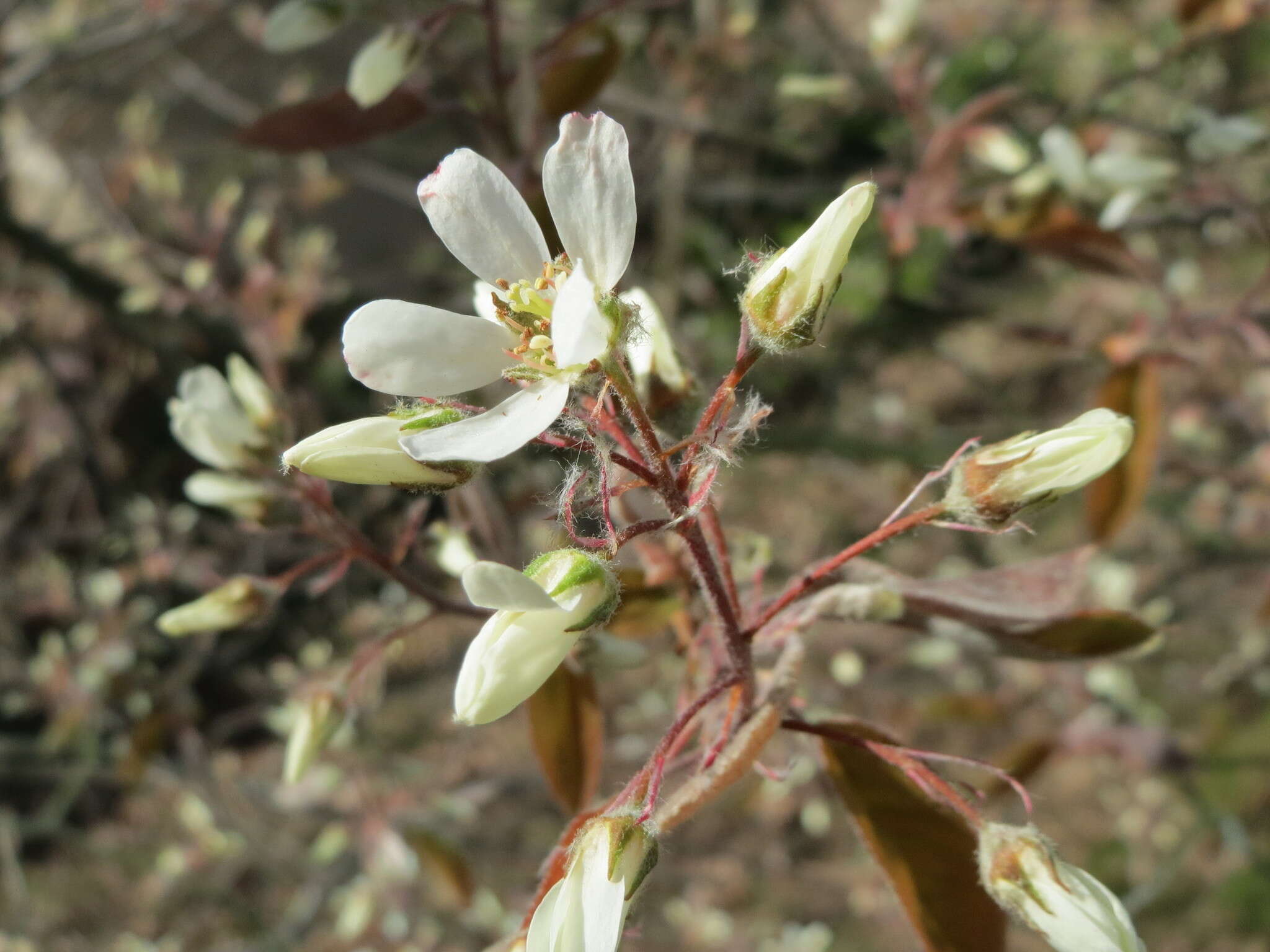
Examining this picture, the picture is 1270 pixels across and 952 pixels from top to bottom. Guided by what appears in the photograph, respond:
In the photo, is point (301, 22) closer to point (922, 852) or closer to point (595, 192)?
point (595, 192)

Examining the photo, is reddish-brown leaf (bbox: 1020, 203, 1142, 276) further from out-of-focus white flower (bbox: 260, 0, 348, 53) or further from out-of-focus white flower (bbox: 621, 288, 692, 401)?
out-of-focus white flower (bbox: 260, 0, 348, 53)

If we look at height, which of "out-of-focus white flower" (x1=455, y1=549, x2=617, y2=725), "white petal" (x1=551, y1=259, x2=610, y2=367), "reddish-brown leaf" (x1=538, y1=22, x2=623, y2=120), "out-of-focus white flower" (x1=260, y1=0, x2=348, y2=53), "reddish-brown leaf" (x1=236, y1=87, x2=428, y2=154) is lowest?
"out-of-focus white flower" (x1=455, y1=549, x2=617, y2=725)

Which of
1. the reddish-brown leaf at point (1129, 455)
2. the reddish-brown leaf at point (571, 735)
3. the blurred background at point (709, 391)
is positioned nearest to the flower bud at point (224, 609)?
the blurred background at point (709, 391)

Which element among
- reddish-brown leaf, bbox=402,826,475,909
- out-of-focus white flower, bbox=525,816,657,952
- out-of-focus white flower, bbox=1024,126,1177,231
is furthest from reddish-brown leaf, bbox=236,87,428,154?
reddish-brown leaf, bbox=402,826,475,909

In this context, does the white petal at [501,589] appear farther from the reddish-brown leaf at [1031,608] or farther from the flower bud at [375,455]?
the reddish-brown leaf at [1031,608]

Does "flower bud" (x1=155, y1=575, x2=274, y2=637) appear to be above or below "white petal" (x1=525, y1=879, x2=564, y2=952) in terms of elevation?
above

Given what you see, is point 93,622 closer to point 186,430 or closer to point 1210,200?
point 186,430

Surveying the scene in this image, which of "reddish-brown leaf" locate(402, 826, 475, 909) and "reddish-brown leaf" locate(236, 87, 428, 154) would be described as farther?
"reddish-brown leaf" locate(402, 826, 475, 909)
